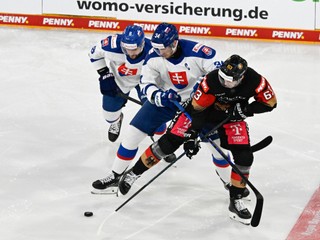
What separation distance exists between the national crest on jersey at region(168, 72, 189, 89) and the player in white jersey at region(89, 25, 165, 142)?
413 millimetres

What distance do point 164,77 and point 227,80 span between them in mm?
772

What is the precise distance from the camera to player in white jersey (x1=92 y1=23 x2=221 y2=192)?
17.9 feet

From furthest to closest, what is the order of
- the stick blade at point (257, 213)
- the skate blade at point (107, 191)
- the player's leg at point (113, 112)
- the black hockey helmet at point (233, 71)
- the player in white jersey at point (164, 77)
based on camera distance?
the player's leg at point (113, 112) → the skate blade at point (107, 191) → the player in white jersey at point (164, 77) → the stick blade at point (257, 213) → the black hockey helmet at point (233, 71)

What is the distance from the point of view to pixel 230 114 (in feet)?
17.4

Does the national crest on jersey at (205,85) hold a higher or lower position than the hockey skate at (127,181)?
higher

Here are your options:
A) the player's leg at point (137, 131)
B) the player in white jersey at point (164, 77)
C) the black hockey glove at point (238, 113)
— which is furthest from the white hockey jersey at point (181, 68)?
the black hockey glove at point (238, 113)

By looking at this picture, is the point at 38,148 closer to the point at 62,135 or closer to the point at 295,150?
the point at 62,135

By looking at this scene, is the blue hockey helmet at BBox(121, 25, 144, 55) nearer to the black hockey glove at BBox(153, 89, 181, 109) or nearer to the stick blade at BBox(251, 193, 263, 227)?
the black hockey glove at BBox(153, 89, 181, 109)

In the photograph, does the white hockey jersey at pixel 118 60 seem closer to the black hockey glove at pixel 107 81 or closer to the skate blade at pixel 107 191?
the black hockey glove at pixel 107 81

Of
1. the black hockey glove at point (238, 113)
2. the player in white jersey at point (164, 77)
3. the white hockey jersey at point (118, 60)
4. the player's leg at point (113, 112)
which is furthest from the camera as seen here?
the player's leg at point (113, 112)

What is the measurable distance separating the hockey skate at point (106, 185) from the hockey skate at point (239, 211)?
34.3 inches

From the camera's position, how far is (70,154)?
21.4 ft

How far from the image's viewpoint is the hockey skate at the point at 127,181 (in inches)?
225

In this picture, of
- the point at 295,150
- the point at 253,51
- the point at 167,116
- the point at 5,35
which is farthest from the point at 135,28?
the point at 5,35
